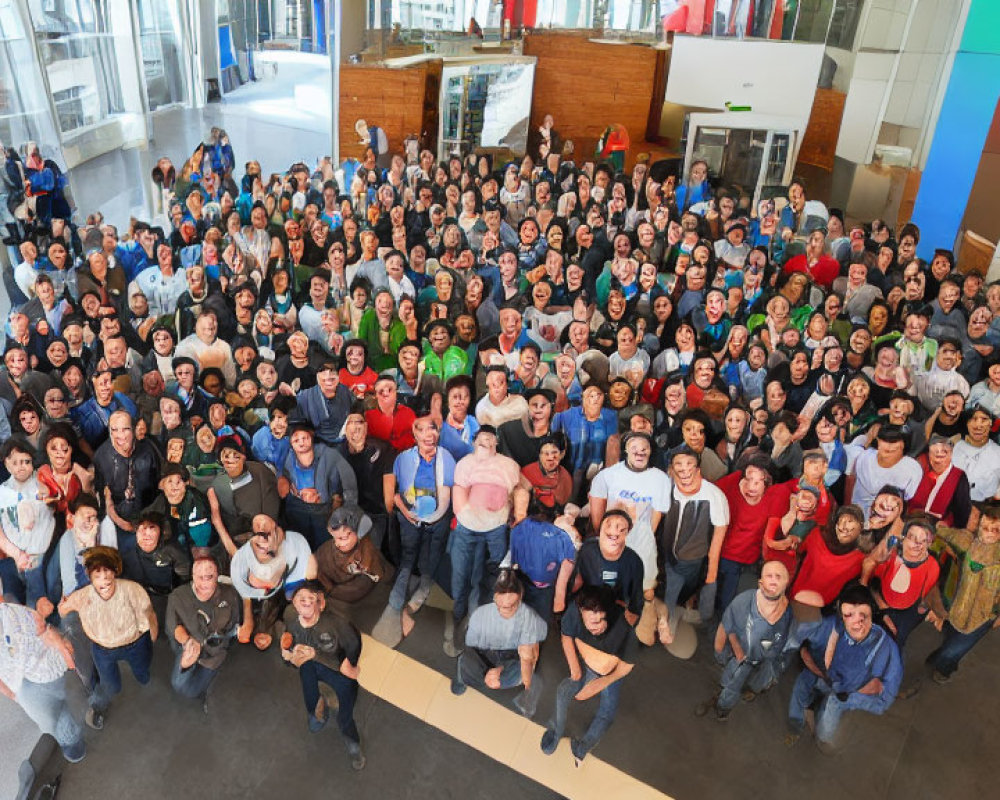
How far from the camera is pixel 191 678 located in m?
4.71

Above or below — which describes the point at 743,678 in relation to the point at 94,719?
above

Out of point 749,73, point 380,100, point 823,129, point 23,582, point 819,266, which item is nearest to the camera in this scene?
point 23,582

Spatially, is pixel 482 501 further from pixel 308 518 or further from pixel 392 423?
pixel 308 518

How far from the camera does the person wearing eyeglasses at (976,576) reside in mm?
4559

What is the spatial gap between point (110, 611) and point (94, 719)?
812mm

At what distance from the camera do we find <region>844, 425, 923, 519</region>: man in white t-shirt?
16.8 ft

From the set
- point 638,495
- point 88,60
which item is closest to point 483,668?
point 638,495

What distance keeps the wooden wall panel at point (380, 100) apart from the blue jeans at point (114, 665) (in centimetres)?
1108

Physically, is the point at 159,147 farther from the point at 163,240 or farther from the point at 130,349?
the point at 130,349

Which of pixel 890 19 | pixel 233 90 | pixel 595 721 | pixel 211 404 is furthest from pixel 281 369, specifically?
pixel 233 90

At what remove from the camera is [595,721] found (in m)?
4.48

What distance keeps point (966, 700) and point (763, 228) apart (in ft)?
18.6

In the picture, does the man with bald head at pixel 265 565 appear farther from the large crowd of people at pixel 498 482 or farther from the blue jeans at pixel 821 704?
the blue jeans at pixel 821 704

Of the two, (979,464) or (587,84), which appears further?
(587,84)
